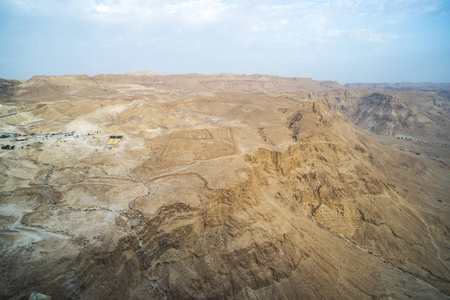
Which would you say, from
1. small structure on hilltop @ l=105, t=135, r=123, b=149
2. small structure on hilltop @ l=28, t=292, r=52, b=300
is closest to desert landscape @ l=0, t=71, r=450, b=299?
small structure on hilltop @ l=105, t=135, r=123, b=149

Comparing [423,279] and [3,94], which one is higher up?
[3,94]

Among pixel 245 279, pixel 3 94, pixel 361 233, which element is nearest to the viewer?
pixel 245 279

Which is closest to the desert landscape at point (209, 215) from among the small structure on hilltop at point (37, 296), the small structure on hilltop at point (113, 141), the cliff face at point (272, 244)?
the cliff face at point (272, 244)

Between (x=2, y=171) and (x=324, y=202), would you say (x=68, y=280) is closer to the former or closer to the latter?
(x=2, y=171)

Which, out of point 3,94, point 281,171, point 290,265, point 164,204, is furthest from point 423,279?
point 3,94

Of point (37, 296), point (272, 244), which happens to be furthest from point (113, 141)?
point (272, 244)

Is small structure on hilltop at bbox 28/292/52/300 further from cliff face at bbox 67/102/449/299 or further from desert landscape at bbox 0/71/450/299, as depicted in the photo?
cliff face at bbox 67/102/449/299
